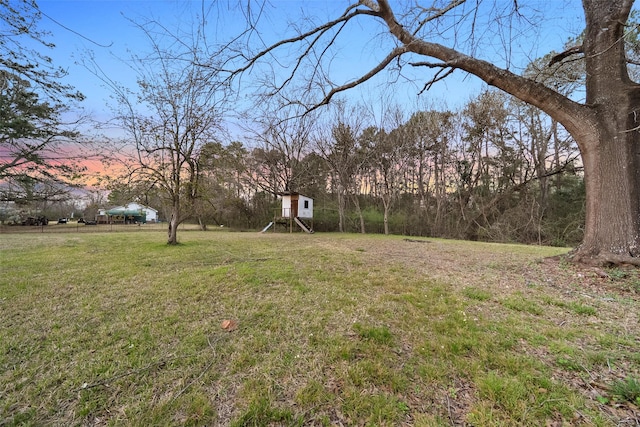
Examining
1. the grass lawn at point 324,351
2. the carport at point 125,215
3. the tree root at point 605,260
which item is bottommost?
the grass lawn at point 324,351

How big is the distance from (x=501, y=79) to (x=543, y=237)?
11.8 m

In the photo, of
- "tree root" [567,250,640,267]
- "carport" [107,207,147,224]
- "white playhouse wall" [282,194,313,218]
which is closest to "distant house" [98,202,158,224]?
"carport" [107,207,147,224]

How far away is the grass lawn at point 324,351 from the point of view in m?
1.45

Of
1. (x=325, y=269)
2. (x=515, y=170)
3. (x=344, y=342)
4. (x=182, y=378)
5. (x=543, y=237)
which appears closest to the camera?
(x=182, y=378)

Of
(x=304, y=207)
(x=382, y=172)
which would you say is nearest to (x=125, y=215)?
(x=304, y=207)

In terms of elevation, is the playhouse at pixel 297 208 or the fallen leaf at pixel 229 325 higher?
the playhouse at pixel 297 208

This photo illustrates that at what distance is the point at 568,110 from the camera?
155 inches

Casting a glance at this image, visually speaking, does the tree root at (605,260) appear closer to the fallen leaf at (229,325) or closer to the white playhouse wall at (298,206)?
the fallen leaf at (229,325)

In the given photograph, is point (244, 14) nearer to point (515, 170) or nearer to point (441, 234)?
point (441, 234)

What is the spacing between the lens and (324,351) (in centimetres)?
200

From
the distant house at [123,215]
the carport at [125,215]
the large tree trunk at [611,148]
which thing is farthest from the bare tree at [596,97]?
the carport at [125,215]

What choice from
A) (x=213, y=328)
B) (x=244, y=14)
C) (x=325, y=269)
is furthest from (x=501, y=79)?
(x=213, y=328)

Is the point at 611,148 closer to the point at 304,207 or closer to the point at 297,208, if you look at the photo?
the point at 297,208

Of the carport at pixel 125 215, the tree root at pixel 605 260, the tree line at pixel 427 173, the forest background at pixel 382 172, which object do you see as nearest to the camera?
the tree root at pixel 605 260
